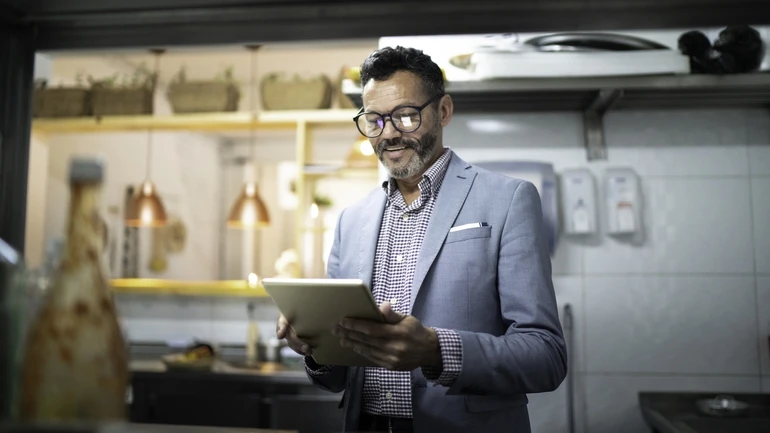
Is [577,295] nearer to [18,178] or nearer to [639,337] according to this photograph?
[639,337]

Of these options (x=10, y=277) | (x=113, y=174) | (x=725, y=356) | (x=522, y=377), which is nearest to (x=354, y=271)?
(x=522, y=377)

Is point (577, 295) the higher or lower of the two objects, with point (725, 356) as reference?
higher

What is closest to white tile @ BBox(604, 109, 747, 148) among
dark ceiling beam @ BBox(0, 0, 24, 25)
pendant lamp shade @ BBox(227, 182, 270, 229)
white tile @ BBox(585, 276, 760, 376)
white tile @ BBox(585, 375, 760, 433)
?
white tile @ BBox(585, 276, 760, 376)

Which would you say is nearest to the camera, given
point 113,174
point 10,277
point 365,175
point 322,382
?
point 10,277

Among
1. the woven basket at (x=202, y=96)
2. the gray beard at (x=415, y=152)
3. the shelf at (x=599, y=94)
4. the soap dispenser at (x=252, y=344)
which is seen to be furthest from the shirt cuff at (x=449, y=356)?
the woven basket at (x=202, y=96)

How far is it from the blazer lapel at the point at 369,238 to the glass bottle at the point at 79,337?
95 centimetres

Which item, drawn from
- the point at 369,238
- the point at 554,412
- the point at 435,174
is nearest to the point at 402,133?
the point at 435,174

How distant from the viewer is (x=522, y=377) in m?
1.19

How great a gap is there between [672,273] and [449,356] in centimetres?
149

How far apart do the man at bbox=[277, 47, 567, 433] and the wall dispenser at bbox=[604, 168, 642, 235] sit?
953mm

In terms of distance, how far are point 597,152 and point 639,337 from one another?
67 cm

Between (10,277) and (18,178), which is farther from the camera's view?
(18,178)

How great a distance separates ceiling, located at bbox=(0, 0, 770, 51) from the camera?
78cm

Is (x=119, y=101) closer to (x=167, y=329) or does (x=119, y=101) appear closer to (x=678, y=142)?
(x=167, y=329)
